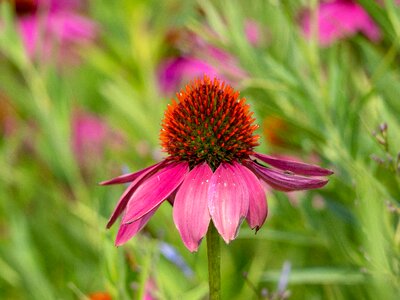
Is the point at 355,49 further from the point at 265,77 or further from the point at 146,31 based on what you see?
the point at 146,31

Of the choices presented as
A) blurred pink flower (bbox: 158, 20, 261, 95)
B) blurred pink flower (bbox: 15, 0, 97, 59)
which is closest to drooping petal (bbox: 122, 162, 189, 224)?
blurred pink flower (bbox: 158, 20, 261, 95)

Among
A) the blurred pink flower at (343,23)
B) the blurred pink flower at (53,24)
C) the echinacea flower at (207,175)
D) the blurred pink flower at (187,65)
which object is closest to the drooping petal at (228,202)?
the echinacea flower at (207,175)

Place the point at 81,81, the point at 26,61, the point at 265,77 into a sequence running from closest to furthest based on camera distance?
the point at 265,77
the point at 26,61
the point at 81,81

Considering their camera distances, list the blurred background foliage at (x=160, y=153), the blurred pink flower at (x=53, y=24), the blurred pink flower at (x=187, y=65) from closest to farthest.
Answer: the blurred background foliage at (x=160, y=153)
the blurred pink flower at (x=187, y=65)
the blurred pink flower at (x=53, y=24)

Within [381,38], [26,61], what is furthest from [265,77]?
[26,61]

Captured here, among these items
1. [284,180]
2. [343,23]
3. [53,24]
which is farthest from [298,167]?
[53,24]

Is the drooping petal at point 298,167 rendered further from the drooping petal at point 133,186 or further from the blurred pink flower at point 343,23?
the blurred pink flower at point 343,23
